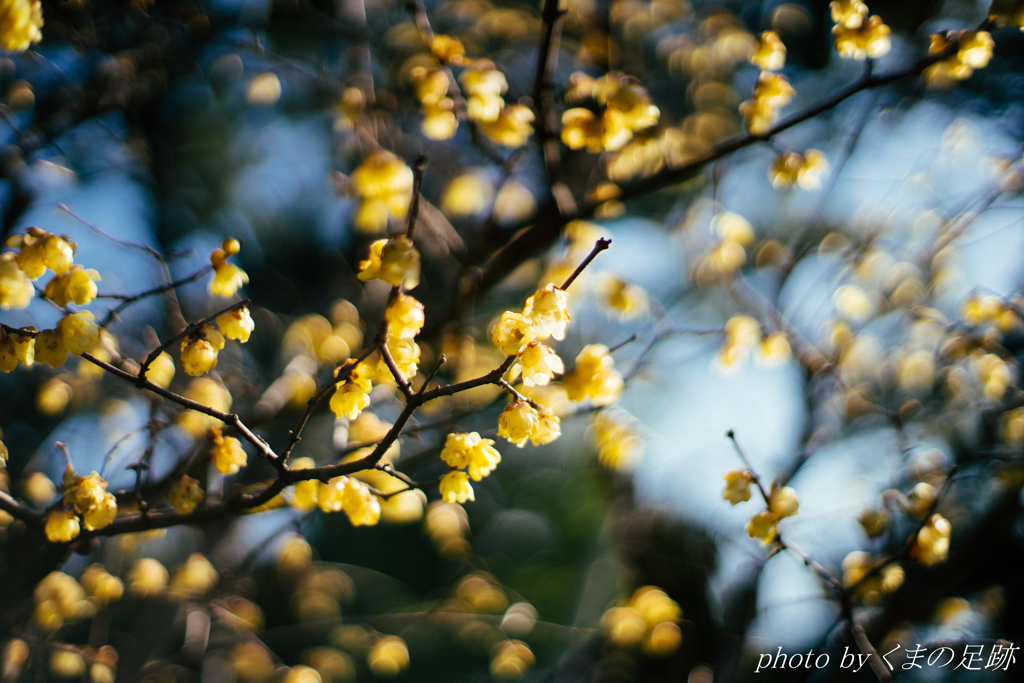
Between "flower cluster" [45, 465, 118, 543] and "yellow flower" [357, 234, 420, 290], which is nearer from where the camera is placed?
"yellow flower" [357, 234, 420, 290]

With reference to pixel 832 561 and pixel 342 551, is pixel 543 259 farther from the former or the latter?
pixel 342 551

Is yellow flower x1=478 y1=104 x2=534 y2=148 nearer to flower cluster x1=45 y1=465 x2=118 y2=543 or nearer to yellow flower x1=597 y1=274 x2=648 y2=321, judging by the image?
yellow flower x1=597 y1=274 x2=648 y2=321

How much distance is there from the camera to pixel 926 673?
3314 mm

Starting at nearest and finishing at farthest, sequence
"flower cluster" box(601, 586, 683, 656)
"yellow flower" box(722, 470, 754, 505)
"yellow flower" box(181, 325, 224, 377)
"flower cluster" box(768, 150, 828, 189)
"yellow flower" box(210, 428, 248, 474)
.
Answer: "yellow flower" box(181, 325, 224, 377)
"yellow flower" box(210, 428, 248, 474)
"yellow flower" box(722, 470, 754, 505)
"flower cluster" box(768, 150, 828, 189)
"flower cluster" box(601, 586, 683, 656)

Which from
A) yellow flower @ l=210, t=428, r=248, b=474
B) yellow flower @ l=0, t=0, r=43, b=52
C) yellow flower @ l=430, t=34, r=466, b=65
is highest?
yellow flower @ l=0, t=0, r=43, b=52

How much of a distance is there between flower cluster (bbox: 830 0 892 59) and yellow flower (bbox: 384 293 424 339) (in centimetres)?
206

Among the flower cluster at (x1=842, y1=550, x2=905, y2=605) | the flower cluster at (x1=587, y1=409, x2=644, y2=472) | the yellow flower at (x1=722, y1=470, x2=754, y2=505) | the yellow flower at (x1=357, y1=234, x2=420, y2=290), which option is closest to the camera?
the yellow flower at (x1=357, y1=234, x2=420, y2=290)

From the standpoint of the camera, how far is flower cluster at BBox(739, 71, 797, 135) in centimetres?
222

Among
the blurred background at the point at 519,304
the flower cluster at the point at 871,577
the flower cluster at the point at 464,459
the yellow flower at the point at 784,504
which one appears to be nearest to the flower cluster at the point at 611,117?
the blurred background at the point at 519,304

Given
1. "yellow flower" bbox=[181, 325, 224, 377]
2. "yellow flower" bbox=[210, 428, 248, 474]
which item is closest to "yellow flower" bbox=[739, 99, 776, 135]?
"yellow flower" bbox=[181, 325, 224, 377]

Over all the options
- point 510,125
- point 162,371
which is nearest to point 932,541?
point 510,125

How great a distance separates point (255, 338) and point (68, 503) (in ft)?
12.5

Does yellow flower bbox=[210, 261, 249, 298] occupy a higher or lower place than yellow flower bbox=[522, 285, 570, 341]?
lower

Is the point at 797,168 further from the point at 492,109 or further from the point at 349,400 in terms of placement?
the point at 349,400
